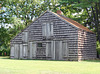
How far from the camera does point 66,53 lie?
27609 millimetres

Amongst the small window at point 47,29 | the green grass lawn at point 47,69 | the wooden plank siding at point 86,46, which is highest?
the small window at point 47,29

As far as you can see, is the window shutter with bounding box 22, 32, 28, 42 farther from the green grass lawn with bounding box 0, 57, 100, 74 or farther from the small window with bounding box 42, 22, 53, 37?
the green grass lawn with bounding box 0, 57, 100, 74

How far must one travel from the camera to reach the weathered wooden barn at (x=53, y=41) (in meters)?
27.5

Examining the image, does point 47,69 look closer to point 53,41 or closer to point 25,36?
point 53,41

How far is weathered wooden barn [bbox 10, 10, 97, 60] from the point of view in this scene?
2751 cm

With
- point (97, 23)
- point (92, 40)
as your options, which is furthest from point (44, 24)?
point (97, 23)

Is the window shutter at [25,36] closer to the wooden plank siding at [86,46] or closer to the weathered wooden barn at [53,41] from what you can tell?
the weathered wooden barn at [53,41]

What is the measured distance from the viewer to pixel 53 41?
2859 cm

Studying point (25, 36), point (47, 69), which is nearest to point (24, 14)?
point (25, 36)

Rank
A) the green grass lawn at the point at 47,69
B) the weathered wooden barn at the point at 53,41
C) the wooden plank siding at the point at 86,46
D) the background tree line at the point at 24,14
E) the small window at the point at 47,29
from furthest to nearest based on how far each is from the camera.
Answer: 1. the background tree line at the point at 24,14
2. the small window at the point at 47,29
3. the wooden plank siding at the point at 86,46
4. the weathered wooden barn at the point at 53,41
5. the green grass lawn at the point at 47,69

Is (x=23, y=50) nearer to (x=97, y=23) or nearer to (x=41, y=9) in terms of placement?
(x=97, y=23)

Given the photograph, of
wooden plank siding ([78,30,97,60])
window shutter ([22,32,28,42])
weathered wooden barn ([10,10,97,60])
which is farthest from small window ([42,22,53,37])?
wooden plank siding ([78,30,97,60])

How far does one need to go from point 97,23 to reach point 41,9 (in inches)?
685

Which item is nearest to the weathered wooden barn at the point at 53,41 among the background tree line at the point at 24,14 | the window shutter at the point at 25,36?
the window shutter at the point at 25,36
